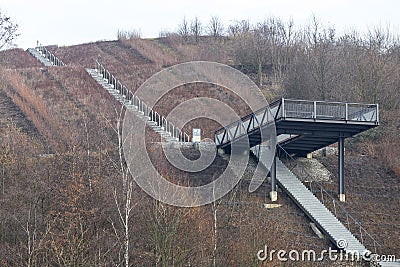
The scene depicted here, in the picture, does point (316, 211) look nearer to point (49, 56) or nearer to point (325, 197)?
point (325, 197)

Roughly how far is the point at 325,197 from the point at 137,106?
1512 cm

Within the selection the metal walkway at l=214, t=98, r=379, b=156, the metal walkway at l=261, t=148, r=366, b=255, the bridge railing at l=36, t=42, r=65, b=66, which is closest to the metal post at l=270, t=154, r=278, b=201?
the metal walkway at l=261, t=148, r=366, b=255

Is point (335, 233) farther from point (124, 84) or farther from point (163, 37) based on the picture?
point (163, 37)

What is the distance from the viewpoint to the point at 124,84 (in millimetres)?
49750

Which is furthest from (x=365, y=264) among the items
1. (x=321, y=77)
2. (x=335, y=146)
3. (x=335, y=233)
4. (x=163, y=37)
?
(x=163, y=37)

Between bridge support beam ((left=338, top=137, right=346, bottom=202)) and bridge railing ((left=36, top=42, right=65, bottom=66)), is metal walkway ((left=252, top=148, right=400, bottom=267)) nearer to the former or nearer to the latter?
bridge support beam ((left=338, top=137, right=346, bottom=202))

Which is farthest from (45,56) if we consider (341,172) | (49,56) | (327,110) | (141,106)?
(327,110)

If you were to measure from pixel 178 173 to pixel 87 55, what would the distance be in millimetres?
29511

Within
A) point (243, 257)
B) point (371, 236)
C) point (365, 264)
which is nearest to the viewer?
point (243, 257)

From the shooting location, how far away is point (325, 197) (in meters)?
33.2
